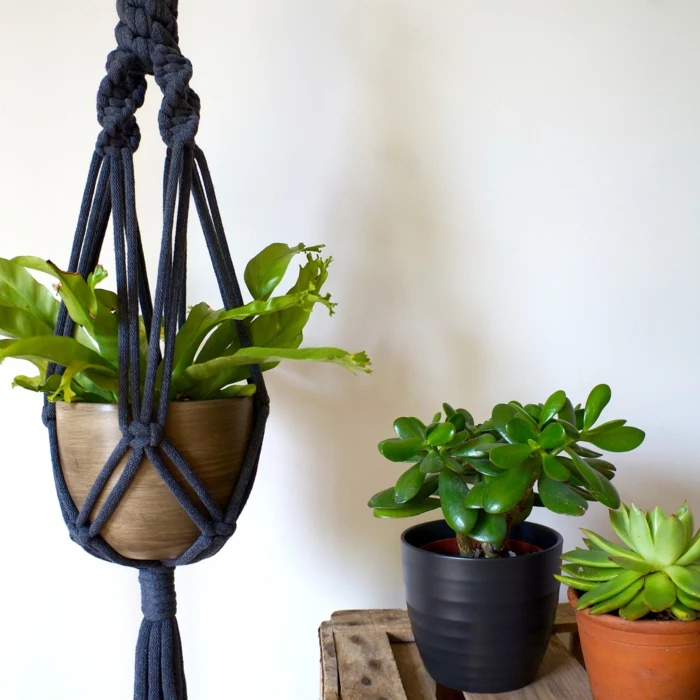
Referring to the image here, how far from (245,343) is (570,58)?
69 centimetres

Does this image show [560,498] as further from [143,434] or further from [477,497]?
[143,434]

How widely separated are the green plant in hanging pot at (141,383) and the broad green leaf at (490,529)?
20 cm

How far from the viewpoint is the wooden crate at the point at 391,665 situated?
0.69m

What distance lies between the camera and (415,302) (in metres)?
0.99

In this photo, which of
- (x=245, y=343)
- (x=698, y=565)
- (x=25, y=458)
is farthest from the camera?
(x=25, y=458)

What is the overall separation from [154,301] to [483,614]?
0.46 metres

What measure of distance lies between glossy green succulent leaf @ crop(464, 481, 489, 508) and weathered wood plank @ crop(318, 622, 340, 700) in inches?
10.1

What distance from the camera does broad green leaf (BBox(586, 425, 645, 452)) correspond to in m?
0.64

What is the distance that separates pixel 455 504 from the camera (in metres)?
0.63

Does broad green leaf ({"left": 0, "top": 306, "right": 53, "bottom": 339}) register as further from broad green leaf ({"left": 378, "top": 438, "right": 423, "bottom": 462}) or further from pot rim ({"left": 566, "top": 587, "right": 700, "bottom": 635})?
pot rim ({"left": 566, "top": 587, "right": 700, "bottom": 635})

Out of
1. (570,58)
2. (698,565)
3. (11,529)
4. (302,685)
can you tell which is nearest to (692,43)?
(570,58)

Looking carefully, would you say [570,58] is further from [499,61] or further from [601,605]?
[601,605]

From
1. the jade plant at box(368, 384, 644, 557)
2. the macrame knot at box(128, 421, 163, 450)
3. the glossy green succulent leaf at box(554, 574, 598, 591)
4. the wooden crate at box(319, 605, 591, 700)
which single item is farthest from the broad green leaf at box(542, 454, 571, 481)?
the macrame knot at box(128, 421, 163, 450)

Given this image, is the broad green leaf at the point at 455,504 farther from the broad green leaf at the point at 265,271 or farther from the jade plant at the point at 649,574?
the broad green leaf at the point at 265,271
